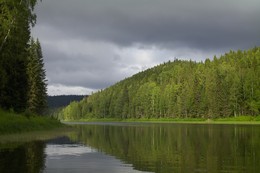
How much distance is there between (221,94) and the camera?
6245 inches

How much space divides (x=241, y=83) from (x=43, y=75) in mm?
94337

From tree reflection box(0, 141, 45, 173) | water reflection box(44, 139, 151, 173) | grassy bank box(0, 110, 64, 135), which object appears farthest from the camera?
grassy bank box(0, 110, 64, 135)

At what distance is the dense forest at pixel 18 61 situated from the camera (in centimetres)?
3703

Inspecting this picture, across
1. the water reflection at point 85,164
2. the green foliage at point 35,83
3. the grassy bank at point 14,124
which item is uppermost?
the green foliage at point 35,83

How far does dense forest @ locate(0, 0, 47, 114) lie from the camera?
121 feet

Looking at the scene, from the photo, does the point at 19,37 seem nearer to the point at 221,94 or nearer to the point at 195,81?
the point at 221,94

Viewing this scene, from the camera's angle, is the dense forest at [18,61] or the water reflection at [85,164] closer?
the water reflection at [85,164]

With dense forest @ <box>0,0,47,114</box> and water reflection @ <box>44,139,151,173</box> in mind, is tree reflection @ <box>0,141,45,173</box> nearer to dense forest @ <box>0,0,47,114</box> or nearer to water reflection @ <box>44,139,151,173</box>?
water reflection @ <box>44,139,151,173</box>

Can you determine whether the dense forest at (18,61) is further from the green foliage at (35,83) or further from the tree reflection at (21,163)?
the tree reflection at (21,163)

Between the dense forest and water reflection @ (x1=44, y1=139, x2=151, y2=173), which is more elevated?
the dense forest

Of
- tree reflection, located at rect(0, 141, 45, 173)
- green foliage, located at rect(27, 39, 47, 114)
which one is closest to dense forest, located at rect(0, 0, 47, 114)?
green foliage, located at rect(27, 39, 47, 114)

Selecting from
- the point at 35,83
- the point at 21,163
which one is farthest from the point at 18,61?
the point at 21,163

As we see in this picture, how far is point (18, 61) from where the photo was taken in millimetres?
64500

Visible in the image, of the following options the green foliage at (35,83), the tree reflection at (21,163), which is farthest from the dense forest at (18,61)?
the tree reflection at (21,163)
